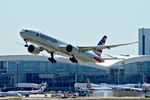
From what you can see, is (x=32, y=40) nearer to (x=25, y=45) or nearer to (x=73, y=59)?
(x=25, y=45)

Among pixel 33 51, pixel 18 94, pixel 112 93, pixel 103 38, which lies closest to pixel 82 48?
pixel 33 51

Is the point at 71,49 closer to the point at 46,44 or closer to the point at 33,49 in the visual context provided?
the point at 46,44

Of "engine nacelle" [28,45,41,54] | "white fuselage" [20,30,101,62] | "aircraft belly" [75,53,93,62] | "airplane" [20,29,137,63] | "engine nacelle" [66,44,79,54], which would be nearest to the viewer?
"white fuselage" [20,30,101,62]

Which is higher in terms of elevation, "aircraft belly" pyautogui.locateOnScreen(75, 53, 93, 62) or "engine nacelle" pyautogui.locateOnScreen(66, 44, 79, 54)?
"engine nacelle" pyautogui.locateOnScreen(66, 44, 79, 54)

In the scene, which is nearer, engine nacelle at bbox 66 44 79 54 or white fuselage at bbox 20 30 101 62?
white fuselage at bbox 20 30 101 62

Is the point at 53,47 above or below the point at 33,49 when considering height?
above

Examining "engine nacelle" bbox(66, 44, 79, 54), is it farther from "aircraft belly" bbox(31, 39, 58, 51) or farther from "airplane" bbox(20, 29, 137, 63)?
"aircraft belly" bbox(31, 39, 58, 51)

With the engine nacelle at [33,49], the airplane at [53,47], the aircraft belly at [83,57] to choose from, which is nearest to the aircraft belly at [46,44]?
the airplane at [53,47]

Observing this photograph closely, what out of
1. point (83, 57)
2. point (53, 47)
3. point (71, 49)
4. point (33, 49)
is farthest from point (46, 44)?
point (83, 57)

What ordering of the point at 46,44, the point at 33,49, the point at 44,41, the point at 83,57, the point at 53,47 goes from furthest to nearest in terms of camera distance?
the point at 83,57 < the point at 33,49 < the point at 53,47 < the point at 46,44 < the point at 44,41

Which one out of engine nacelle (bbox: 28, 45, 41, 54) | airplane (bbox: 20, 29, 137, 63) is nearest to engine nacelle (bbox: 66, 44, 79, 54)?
airplane (bbox: 20, 29, 137, 63)

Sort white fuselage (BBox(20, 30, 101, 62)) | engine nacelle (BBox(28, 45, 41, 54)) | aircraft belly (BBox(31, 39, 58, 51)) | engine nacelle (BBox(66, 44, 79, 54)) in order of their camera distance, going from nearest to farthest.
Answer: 1. white fuselage (BBox(20, 30, 101, 62))
2. aircraft belly (BBox(31, 39, 58, 51))
3. engine nacelle (BBox(28, 45, 41, 54))
4. engine nacelle (BBox(66, 44, 79, 54))

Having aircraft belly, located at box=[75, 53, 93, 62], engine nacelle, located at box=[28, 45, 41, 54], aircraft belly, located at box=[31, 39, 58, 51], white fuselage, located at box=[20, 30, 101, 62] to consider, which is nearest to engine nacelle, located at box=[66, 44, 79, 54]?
white fuselage, located at box=[20, 30, 101, 62]

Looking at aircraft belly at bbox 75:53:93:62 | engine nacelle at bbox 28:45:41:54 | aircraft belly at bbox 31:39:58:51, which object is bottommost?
aircraft belly at bbox 75:53:93:62
